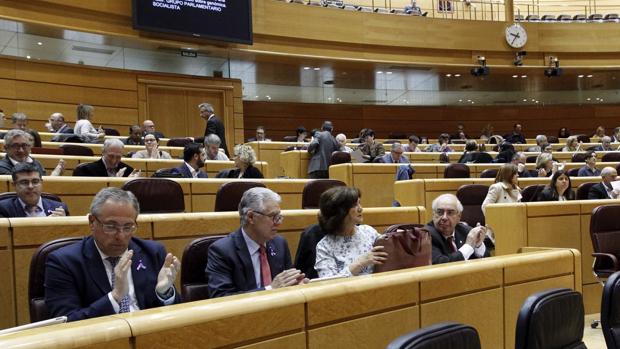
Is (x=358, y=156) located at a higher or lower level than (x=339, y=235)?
higher

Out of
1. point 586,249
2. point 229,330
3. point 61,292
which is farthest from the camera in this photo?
point 586,249

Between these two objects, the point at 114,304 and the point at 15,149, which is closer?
the point at 114,304

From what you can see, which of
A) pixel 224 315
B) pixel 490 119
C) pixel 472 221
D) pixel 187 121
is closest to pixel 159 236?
pixel 224 315

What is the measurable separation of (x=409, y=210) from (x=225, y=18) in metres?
8.81

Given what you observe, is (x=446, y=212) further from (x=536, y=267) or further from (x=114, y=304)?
(x=114, y=304)

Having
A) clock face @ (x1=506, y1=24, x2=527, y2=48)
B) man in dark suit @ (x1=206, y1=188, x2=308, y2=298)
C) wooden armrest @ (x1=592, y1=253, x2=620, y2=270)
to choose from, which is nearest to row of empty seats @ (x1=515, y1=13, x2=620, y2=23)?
clock face @ (x1=506, y1=24, x2=527, y2=48)

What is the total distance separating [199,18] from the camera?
40.0 ft

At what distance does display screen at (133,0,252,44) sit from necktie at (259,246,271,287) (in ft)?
31.0

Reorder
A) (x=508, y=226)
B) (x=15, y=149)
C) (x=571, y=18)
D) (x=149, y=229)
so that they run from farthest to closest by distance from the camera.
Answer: (x=571, y=18), (x=508, y=226), (x=15, y=149), (x=149, y=229)

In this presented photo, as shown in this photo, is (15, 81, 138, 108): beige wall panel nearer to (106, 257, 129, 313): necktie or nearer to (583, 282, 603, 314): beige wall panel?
(583, 282, 603, 314): beige wall panel

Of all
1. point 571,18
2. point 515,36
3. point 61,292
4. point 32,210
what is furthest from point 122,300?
point 571,18

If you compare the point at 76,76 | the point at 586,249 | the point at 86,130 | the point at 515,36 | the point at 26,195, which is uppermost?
the point at 515,36

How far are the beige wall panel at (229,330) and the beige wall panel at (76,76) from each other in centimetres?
1103

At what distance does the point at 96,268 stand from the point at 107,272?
2.1 inches
